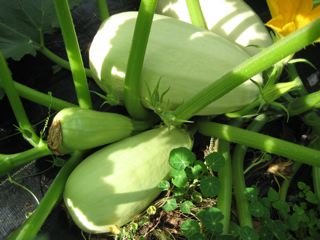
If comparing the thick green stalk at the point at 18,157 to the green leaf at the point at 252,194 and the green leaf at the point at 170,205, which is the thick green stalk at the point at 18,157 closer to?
the green leaf at the point at 170,205

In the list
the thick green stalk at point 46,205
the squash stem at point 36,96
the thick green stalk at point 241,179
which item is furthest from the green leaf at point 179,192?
the squash stem at point 36,96

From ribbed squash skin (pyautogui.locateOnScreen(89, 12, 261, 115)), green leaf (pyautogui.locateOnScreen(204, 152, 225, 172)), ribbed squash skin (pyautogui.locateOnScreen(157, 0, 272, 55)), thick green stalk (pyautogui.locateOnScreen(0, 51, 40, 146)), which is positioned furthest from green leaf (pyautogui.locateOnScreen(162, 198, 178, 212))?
ribbed squash skin (pyautogui.locateOnScreen(157, 0, 272, 55))

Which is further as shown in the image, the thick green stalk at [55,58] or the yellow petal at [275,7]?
the thick green stalk at [55,58]

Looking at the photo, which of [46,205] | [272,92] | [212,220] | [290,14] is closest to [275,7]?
[290,14]

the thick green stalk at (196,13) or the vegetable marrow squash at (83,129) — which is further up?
the thick green stalk at (196,13)

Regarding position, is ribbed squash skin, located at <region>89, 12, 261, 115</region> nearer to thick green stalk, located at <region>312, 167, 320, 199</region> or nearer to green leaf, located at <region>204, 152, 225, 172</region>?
green leaf, located at <region>204, 152, 225, 172</region>

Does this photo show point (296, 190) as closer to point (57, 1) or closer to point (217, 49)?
point (217, 49)
